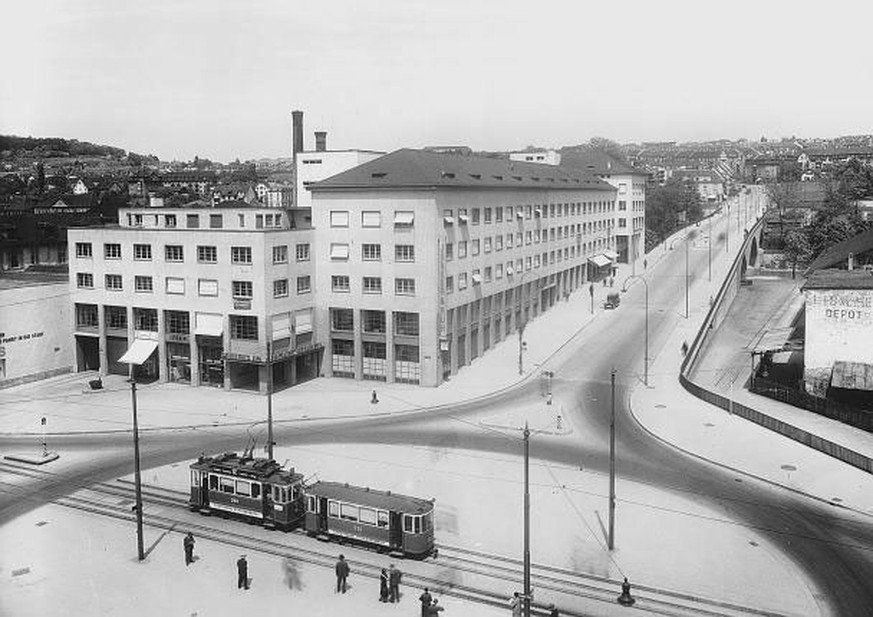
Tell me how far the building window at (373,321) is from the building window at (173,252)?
1424 cm

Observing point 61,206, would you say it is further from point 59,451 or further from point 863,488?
point 863,488

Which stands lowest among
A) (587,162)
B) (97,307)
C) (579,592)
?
(579,592)

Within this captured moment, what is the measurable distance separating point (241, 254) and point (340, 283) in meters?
8.24

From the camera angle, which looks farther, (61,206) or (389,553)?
(61,206)

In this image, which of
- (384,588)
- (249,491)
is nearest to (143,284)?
(249,491)

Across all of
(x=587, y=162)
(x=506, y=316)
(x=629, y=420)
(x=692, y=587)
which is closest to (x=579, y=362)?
(x=506, y=316)

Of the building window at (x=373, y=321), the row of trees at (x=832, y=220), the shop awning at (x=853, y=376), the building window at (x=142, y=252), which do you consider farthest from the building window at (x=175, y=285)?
A: the row of trees at (x=832, y=220)

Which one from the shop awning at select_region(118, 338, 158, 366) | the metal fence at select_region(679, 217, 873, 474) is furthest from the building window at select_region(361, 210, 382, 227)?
the metal fence at select_region(679, 217, 873, 474)

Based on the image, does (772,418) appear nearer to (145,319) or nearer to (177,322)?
(177,322)

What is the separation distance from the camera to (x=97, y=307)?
69.8 m

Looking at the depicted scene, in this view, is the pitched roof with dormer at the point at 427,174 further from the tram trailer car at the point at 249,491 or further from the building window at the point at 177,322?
the tram trailer car at the point at 249,491

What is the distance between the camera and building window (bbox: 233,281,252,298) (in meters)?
62.9

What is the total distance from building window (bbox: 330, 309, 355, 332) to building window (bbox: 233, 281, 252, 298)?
7320 mm

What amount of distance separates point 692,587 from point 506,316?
50.9 m
